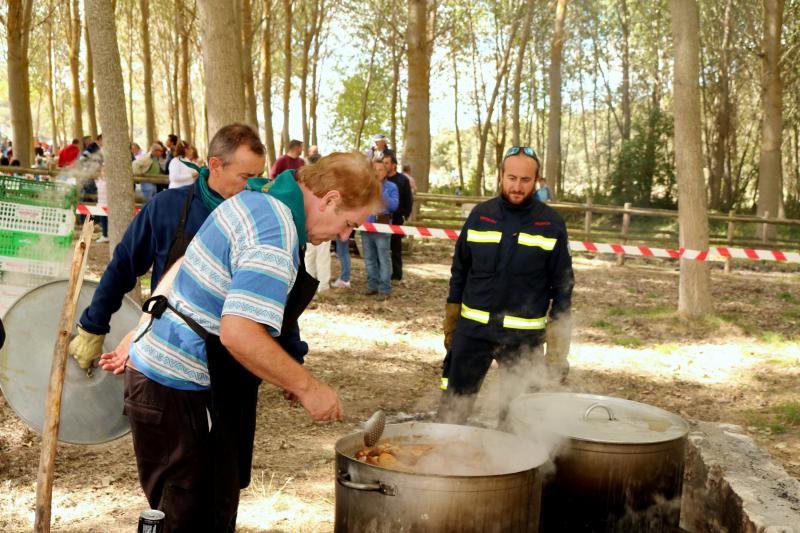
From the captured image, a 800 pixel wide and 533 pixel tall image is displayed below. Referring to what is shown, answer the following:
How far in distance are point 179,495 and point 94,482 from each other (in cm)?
264

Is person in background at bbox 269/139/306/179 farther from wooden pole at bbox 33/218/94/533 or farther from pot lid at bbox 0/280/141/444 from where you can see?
wooden pole at bbox 33/218/94/533

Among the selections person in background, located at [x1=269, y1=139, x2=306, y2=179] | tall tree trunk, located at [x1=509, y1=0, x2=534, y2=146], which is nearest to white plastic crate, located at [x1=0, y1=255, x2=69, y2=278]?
person in background, located at [x1=269, y1=139, x2=306, y2=179]

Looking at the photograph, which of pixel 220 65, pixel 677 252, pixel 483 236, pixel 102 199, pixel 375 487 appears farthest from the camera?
pixel 102 199

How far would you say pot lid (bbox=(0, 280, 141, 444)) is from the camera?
12.2ft

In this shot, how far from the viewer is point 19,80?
17656 millimetres

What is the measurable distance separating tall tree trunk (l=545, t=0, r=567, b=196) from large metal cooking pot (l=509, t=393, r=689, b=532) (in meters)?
20.5

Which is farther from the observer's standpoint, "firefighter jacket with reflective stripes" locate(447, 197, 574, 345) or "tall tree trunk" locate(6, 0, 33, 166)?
"tall tree trunk" locate(6, 0, 33, 166)

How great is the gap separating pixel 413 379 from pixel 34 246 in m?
3.60

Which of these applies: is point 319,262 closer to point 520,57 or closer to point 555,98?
point 555,98

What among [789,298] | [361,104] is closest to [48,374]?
[789,298]

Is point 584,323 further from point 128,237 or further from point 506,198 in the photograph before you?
point 128,237

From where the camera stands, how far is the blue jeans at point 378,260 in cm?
1137

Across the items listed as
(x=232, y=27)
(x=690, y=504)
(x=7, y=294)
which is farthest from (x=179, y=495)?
(x=232, y=27)

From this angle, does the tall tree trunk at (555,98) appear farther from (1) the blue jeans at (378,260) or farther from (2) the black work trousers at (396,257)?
(1) the blue jeans at (378,260)
